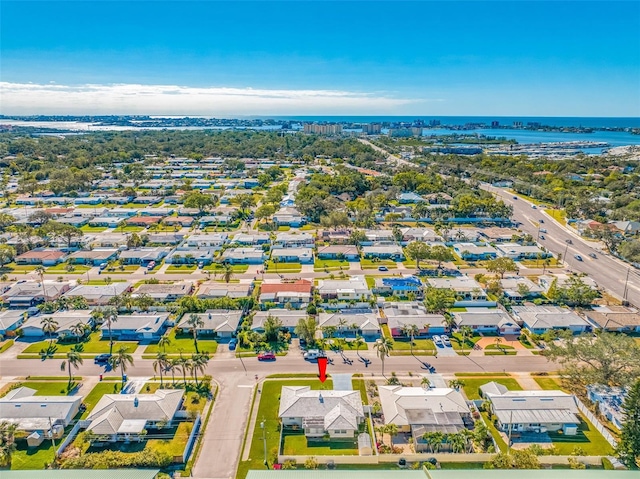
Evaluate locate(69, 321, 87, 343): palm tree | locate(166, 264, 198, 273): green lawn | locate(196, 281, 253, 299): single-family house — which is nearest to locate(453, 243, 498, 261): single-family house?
locate(196, 281, 253, 299): single-family house

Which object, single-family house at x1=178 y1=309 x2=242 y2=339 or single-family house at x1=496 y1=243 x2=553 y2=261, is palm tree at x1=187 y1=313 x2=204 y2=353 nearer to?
single-family house at x1=178 y1=309 x2=242 y2=339

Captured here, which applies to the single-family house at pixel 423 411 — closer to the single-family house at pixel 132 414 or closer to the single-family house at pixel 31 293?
the single-family house at pixel 132 414

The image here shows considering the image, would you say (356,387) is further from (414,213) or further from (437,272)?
(414,213)

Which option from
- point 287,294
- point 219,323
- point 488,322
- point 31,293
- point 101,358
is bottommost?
point 101,358

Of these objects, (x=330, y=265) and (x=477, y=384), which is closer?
(x=477, y=384)

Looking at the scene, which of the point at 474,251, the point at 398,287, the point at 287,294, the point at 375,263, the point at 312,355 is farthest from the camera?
the point at 474,251

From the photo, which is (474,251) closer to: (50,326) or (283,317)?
(283,317)

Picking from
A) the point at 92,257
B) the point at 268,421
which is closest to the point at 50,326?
the point at 92,257
